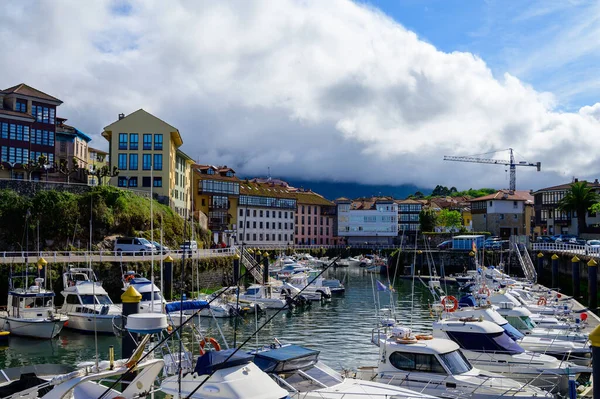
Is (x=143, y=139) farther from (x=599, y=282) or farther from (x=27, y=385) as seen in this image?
(x=27, y=385)

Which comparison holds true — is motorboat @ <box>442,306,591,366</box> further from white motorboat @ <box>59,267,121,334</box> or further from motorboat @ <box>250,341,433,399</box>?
white motorboat @ <box>59,267,121,334</box>

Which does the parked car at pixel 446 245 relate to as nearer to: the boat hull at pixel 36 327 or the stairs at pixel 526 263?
the stairs at pixel 526 263

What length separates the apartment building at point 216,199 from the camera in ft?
330

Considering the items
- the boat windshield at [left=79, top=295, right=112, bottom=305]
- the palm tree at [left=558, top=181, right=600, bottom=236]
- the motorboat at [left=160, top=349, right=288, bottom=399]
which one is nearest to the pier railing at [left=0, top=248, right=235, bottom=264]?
the boat windshield at [left=79, top=295, right=112, bottom=305]

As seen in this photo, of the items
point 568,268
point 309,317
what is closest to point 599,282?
point 568,268

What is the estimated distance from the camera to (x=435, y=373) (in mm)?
19500

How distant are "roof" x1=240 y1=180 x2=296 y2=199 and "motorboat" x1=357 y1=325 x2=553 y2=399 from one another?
318 feet

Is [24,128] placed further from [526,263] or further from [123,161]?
[526,263]

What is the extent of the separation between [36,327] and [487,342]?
24.3 meters

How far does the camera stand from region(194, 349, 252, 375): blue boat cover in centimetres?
1517

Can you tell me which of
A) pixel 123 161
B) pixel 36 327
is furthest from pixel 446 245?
pixel 36 327

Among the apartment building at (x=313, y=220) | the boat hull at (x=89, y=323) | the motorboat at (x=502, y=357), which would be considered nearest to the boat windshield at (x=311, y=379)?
the motorboat at (x=502, y=357)

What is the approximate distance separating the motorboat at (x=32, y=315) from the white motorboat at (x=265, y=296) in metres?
16.0

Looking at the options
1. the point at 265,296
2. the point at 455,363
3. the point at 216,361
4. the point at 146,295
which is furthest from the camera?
the point at 265,296
